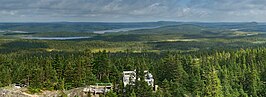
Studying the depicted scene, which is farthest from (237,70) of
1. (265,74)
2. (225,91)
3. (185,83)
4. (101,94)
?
(101,94)

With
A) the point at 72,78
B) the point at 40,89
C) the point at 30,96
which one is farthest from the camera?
the point at 72,78

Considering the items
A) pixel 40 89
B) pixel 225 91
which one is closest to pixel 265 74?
pixel 225 91

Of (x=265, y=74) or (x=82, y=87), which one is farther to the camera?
(x=265, y=74)

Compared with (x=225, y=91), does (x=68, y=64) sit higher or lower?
higher

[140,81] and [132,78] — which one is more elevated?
[140,81]

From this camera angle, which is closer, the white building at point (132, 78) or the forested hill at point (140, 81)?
the forested hill at point (140, 81)

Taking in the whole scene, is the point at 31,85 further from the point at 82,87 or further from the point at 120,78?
the point at 120,78

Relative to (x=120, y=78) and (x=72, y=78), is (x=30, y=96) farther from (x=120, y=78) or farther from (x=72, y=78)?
(x=120, y=78)

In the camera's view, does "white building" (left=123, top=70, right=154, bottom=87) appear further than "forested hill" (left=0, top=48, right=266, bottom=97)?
Yes

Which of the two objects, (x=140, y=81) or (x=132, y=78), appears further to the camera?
(x=132, y=78)

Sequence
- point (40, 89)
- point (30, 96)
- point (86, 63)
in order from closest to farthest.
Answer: point (30, 96), point (40, 89), point (86, 63)
